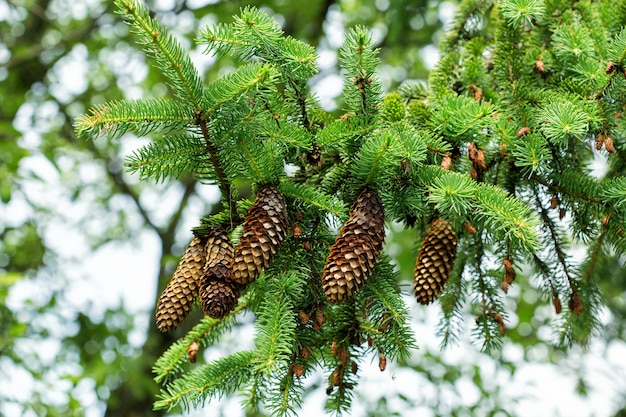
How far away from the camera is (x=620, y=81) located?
5.47 ft

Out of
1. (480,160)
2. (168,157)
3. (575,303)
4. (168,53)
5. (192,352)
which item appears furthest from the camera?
(575,303)

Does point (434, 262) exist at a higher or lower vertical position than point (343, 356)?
higher

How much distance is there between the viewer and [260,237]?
149 cm

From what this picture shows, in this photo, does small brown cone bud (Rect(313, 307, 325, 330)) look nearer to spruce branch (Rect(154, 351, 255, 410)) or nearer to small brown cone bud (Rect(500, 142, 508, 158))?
spruce branch (Rect(154, 351, 255, 410))

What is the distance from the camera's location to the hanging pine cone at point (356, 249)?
1454mm

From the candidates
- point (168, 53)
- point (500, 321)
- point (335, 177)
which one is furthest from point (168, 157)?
point (500, 321)

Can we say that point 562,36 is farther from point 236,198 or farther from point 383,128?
point 236,198

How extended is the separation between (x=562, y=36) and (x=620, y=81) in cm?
26

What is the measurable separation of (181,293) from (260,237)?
25cm

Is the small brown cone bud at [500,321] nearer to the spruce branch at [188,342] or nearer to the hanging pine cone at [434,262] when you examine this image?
the hanging pine cone at [434,262]

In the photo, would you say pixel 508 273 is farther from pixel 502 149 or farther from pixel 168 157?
pixel 168 157

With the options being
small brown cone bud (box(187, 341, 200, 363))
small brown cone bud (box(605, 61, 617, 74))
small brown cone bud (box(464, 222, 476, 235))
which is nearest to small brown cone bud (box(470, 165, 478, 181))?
small brown cone bud (box(464, 222, 476, 235))

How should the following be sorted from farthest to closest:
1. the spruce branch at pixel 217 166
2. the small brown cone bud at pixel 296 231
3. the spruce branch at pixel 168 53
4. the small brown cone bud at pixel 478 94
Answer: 1. the small brown cone bud at pixel 478 94
2. the small brown cone bud at pixel 296 231
3. the spruce branch at pixel 217 166
4. the spruce branch at pixel 168 53

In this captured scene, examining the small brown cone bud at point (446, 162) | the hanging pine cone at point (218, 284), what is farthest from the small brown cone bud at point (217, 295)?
the small brown cone bud at point (446, 162)
